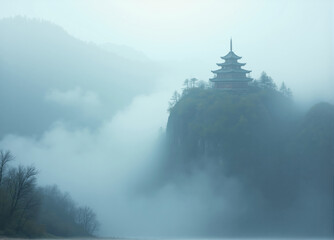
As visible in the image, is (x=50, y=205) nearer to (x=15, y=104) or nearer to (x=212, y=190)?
(x=212, y=190)

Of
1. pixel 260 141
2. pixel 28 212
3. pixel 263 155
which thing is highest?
pixel 260 141

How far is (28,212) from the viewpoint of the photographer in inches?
3056

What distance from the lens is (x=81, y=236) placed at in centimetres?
8925

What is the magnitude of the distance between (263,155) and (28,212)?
5446 centimetres

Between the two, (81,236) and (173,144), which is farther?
(173,144)

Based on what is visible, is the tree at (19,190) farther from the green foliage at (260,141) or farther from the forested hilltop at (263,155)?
the green foliage at (260,141)

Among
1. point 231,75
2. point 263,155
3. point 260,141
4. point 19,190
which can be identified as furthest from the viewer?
point 231,75

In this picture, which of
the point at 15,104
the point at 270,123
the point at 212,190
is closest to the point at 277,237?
the point at 212,190

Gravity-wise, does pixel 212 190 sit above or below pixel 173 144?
below

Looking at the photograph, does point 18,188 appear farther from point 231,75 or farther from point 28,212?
point 231,75

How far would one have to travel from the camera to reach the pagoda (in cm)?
12688

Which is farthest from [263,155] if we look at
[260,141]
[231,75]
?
[231,75]

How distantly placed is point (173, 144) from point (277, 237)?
3168 centimetres

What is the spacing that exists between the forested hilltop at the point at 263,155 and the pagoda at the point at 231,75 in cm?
161
